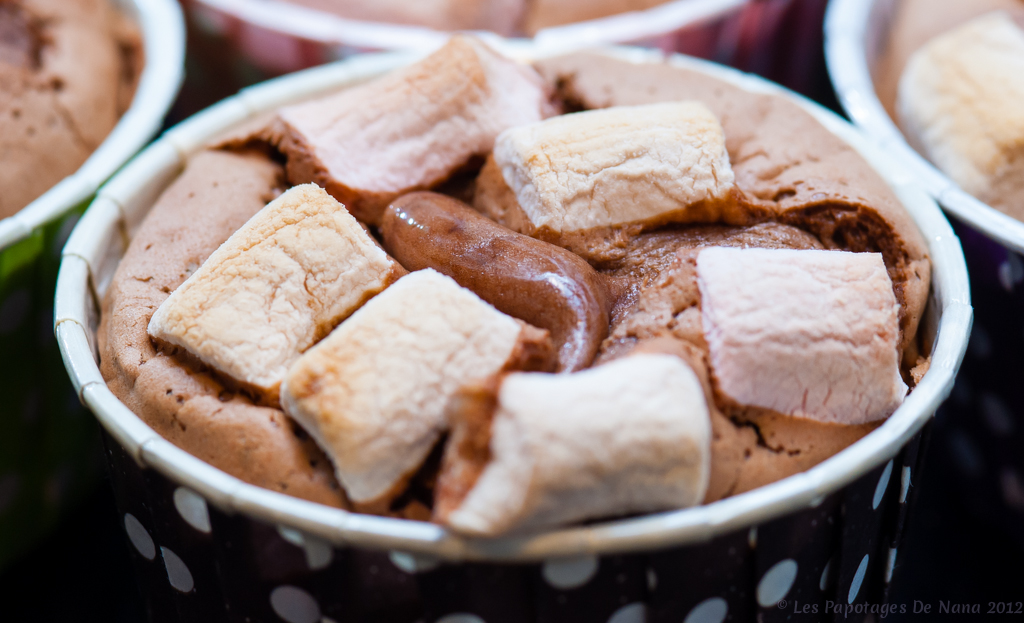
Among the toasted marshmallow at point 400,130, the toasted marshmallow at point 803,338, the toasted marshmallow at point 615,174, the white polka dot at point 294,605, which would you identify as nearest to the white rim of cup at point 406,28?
the toasted marshmallow at point 400,130

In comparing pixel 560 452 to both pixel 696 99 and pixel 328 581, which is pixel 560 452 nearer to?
pixel 328 581

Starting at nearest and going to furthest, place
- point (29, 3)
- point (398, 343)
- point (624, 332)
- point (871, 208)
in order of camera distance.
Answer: point (398, 343)
point (624, 332)
point (871, 208)
point (29, 3)

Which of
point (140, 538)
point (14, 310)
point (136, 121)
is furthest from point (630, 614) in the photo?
point (136, 121)

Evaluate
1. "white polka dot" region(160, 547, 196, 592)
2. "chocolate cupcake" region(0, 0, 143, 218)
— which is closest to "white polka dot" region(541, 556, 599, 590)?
"white polka dot" region(160, 547, 196, 592)

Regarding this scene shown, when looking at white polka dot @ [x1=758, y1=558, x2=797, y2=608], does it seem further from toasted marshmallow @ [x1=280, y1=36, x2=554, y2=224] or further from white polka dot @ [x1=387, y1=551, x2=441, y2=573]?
toasted marshmallow @ [x1=280, y1=36, x2=554, y2=224]

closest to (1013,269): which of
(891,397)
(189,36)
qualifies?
(891,397)

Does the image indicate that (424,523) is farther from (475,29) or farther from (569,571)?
(475,29)

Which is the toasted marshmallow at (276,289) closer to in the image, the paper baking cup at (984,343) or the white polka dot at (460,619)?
the white polka dot at (460,619)
